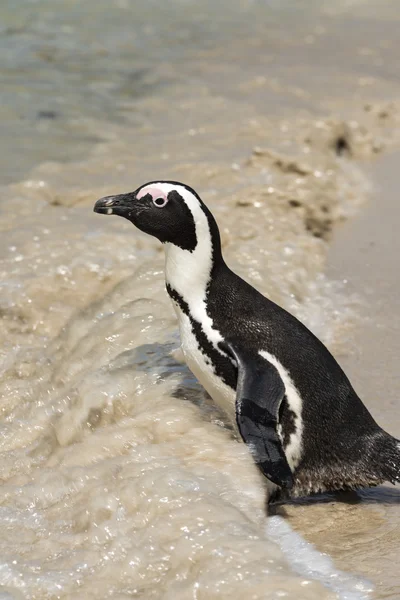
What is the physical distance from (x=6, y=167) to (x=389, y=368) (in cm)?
326

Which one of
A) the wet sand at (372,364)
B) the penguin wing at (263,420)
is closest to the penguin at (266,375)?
the penguin wing at (263,420)

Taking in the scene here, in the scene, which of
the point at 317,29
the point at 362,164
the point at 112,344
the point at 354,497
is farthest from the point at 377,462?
the point at 317,29

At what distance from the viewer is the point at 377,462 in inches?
126

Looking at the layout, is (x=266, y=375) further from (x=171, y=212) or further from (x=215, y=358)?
(x=171, y=212)

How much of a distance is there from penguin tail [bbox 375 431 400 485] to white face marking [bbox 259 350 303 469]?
26cm

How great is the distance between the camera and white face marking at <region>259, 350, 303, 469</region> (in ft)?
10.4

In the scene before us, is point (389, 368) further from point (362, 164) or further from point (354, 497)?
point (362, 164)

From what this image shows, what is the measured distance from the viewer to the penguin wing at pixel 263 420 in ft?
9.78

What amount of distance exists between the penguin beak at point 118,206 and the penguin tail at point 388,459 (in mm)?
1184

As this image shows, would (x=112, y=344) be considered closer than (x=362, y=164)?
Yes

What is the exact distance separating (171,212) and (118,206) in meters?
0.23

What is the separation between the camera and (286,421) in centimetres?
317

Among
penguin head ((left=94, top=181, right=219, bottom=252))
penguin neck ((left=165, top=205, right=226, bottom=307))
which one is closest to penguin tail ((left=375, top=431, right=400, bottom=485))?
penguin neck ((left=165, top=205, right=226, bottom=307))

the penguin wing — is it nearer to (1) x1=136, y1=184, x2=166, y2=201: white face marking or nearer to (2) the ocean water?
(2) the ocean water
